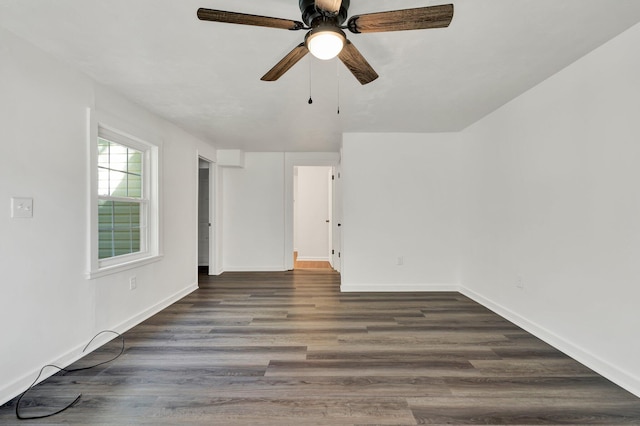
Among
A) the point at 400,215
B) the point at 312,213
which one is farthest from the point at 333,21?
the point at 312,213

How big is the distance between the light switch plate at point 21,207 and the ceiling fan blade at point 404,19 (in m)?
2.27

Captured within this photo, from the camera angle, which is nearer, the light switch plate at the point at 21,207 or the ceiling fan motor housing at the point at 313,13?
the ceiling fan motor housing at the point at 313,13

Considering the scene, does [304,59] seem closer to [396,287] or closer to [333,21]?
[333,21]

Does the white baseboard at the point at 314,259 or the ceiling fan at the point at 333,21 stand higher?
the ceiling fan at the point at 333,21

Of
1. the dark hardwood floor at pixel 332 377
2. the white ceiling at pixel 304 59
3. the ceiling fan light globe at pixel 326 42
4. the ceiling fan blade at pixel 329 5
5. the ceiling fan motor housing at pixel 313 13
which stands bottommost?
the dark hardwood floor at pixel 332 377

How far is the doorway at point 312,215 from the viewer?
6.77 m

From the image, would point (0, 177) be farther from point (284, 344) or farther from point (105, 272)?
point (284, 344)

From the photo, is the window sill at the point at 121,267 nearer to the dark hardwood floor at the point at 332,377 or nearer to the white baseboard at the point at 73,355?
the white baseboard at the point at 73,355

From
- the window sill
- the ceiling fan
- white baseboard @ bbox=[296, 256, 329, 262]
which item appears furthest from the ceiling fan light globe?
white baseboard @ bbox=[296, 256, 329, 262]

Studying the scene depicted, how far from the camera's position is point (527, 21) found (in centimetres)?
167

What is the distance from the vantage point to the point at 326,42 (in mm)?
1335

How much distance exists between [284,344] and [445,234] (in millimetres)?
2760

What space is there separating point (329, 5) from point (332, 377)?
217 centimetres

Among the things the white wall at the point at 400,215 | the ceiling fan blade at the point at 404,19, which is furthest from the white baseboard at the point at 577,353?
the ceiling fan blade at the point at 404,19
